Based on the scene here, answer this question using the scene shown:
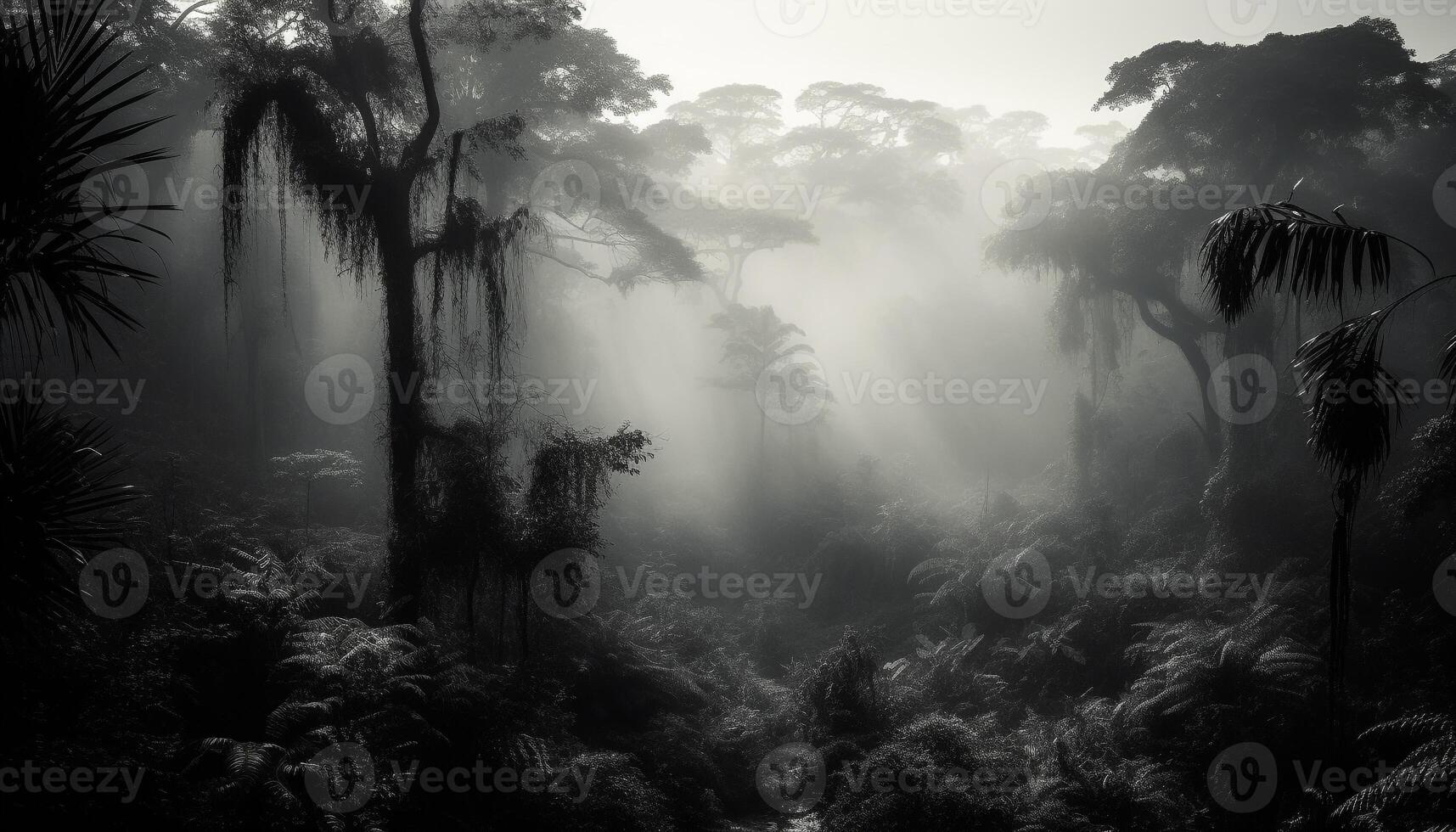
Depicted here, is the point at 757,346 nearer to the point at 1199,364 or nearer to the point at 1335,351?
the point at 1199,364

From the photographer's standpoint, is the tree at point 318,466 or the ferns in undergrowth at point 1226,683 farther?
the tree at point 318,466

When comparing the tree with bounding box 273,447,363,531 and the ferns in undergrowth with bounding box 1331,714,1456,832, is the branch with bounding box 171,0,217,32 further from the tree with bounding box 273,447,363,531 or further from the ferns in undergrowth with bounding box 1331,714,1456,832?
the ferns in undergrowth with bounding box 1331,714,1456,832
